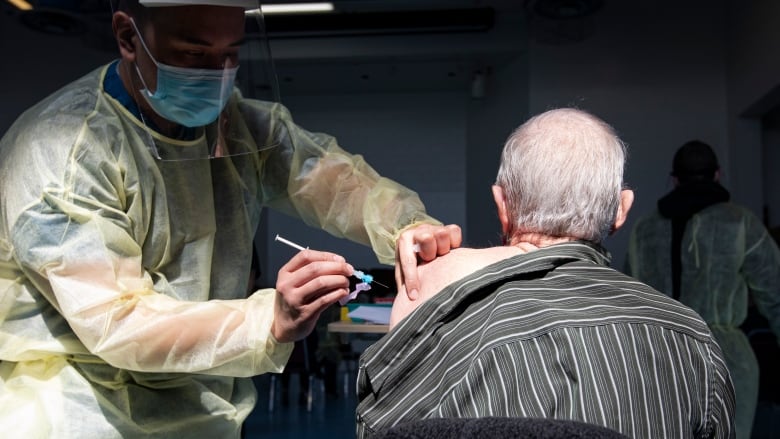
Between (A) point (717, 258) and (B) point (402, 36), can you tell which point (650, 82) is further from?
(A) point (717, 258)

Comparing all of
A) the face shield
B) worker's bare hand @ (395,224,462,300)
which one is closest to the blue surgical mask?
the face shield

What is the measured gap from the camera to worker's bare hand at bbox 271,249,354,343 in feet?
3.88

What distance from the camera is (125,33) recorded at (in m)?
1.47

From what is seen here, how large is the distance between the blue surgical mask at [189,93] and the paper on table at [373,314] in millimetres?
816

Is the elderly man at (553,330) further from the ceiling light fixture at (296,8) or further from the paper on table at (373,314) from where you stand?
the ceiling light fixture at (296,8)

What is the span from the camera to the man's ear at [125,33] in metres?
1.46

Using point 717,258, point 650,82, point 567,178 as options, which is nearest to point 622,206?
point 567,178

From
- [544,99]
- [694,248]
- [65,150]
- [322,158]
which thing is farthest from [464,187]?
[65,150]

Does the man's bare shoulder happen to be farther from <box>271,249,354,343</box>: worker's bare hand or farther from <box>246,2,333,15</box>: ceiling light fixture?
<box>246,2,333,15</box>: ceiling light fixture

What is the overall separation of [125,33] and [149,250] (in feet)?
1.28

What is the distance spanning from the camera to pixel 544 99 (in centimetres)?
697

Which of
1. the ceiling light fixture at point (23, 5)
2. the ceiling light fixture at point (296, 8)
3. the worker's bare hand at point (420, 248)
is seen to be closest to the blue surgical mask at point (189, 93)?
the worker's bare hand at point (420, 248)

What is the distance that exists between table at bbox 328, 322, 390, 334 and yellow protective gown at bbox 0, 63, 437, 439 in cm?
43

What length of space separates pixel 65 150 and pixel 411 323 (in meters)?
0.64
